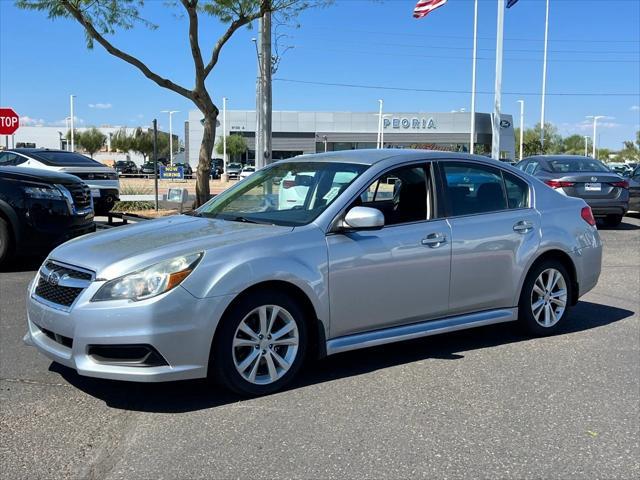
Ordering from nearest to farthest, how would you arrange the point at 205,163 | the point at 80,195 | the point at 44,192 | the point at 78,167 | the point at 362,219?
1. the point at 362,219
2. the point at 44,192
3. the point at 80,195
4. the point at 78,167
5. the point at 205,163

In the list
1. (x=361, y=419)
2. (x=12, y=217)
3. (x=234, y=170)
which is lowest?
(x=361, y=419)

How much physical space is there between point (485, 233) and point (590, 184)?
379 inches

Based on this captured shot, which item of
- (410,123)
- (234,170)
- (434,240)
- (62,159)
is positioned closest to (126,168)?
(234,170)

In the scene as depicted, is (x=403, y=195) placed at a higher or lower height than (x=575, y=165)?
lower

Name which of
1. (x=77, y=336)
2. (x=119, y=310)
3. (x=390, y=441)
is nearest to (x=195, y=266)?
(x=119, y=310)

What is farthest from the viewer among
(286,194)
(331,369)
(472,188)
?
(472,188)

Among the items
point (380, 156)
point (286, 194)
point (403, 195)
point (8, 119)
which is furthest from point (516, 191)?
point (8, 119)

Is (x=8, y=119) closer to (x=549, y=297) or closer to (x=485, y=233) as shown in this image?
(x=485, y=233)

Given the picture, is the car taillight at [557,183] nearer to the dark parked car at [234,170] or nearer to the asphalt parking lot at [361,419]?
the asphalt parking lot at [361,419]

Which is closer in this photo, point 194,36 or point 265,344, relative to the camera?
point 265,344

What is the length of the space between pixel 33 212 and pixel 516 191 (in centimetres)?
623

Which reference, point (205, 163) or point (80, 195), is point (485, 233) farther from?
point (205, 163)

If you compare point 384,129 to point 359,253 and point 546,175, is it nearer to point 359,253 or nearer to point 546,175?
point 546,175

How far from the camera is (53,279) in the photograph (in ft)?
14.4
